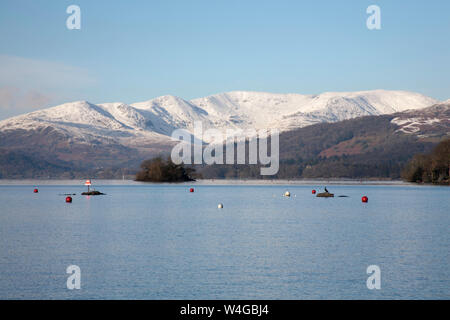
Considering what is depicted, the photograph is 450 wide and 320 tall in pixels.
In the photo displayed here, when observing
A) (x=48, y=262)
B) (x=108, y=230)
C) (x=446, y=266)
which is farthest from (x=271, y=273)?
(x=108, y=230)

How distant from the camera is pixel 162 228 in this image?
59375 millimetres

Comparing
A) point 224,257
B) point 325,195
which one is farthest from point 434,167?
point 224,257

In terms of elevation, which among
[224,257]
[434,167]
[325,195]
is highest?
[434,167]

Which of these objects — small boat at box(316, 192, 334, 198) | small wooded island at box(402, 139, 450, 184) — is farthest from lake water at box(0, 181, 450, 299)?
small wooded island at box(402, 139, 450, 184)

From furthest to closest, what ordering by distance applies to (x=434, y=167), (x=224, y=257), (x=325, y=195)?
(x=434, y=167) → (x=325, y=195) → (x=224, y=257)

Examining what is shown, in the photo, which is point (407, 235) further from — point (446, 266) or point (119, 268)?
point (119, 268)

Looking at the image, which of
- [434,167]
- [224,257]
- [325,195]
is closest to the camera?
[224,257]

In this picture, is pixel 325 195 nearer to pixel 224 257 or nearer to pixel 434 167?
pixel 434 167

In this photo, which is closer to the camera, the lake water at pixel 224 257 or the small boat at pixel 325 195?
the lake water at pixel 224 257

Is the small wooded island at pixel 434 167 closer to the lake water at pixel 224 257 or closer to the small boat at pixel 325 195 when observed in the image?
the small boat at pixel 325 195

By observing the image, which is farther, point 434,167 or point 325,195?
point 434,167

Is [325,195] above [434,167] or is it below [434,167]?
below

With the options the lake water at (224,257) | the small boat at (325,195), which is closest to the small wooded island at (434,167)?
the small boat at (325,195)
